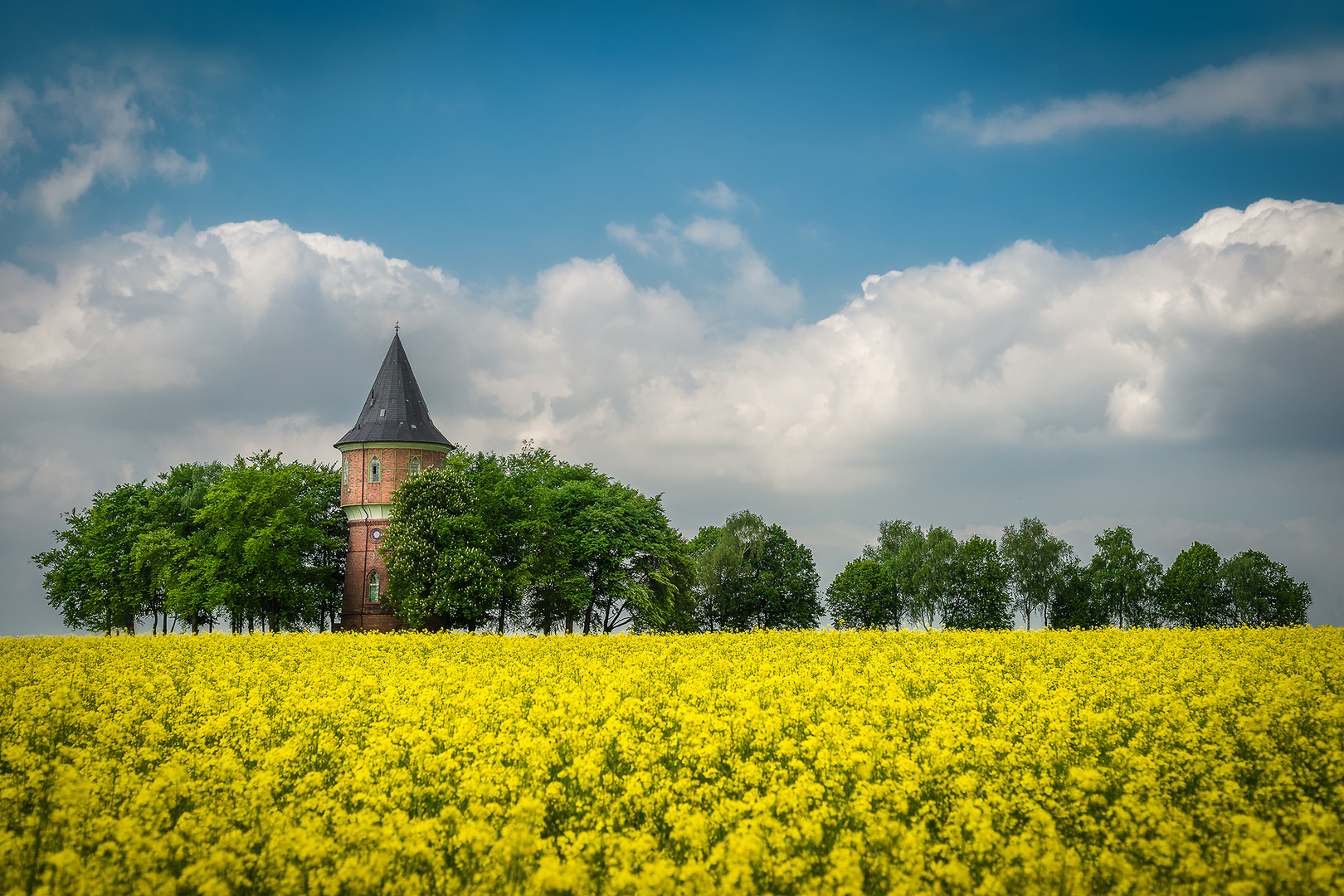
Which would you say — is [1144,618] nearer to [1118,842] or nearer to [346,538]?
[346,538]

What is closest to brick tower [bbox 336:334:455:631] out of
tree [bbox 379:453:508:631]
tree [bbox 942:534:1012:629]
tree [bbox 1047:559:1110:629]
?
tree [bbox 379:453:508:631]

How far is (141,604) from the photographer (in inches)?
2525

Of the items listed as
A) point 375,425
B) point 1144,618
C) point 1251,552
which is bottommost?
point 1144,618

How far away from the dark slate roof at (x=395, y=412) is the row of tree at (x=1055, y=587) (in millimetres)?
36734

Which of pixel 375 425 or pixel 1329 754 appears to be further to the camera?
pixel 375 425

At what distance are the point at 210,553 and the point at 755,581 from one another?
4142 centimetres

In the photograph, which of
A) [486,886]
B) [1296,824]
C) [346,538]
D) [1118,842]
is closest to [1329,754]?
[1296,824]

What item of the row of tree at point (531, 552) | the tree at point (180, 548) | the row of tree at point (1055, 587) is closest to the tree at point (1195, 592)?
the row of tree at point (1055, 587)

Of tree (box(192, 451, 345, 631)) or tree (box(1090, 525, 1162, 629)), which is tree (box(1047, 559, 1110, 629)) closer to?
tree (box(1090, 525, 1162, 629))

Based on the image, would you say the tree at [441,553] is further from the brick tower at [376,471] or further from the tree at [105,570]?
the tree at [105,570]

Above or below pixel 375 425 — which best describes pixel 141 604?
below

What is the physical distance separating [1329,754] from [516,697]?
36.5 ft

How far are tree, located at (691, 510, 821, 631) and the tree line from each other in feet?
0.51

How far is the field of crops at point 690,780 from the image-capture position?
7.30 metres
